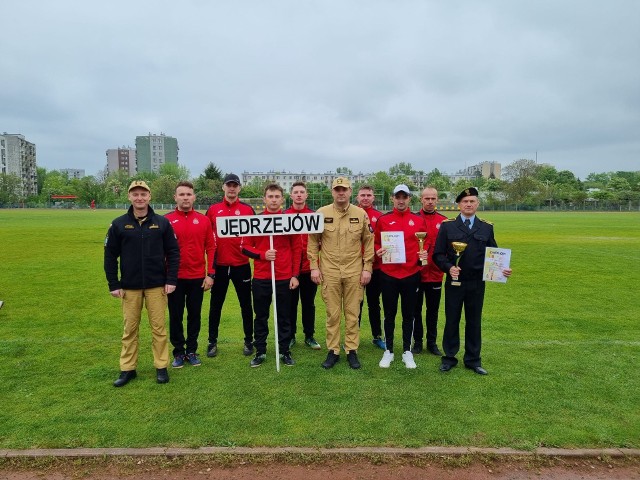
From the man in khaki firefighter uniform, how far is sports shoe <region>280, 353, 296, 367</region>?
1.45 ft

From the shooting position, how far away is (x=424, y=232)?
539 cm

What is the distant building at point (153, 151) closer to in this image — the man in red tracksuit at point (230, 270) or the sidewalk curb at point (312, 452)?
the man in red tracksuit at point (230, 270)

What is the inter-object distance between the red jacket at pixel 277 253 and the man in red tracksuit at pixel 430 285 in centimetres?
178

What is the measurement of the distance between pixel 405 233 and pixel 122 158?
207 metres

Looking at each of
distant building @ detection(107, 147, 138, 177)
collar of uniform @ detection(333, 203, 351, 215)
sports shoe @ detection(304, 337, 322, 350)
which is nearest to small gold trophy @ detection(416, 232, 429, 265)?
collar of uniform @ detection(333, 203, 351, 215)

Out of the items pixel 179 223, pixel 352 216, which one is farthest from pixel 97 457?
pixel 352 216

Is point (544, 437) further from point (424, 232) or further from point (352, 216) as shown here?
point (352, 216)

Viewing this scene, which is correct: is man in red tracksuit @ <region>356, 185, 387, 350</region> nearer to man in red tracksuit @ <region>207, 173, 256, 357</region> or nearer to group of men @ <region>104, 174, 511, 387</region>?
group of men @ <region>104, 174, 511, 387</region>

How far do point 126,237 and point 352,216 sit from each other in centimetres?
264

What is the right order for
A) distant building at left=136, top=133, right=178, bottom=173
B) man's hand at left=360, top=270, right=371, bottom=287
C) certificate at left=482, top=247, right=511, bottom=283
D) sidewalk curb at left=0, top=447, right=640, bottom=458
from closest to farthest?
sidewalk curb at left=0, top=447, right=640, bottom=458
certificate at left=482, top=247, right=511, bottom=283
man's hand at left=360, top=270, right=371, bottom=287
distant building at left=136, top=133, right=178, bottom=173

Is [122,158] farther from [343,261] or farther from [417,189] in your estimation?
[343,261]

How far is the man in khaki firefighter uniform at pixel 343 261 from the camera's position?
5.29 meters

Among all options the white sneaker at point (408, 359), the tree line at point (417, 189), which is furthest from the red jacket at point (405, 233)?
the tree line at point (417, 189)

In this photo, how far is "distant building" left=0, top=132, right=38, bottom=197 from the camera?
366ft
